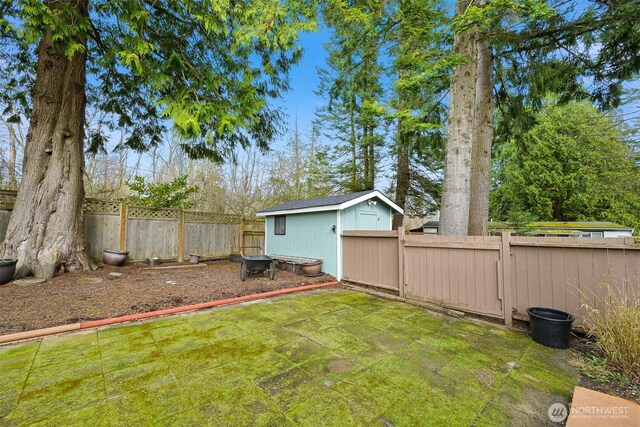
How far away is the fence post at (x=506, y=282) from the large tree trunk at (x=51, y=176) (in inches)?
335

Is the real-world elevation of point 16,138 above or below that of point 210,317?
above

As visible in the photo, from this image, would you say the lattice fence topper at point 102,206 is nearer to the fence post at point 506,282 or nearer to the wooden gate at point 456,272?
the wooden gate at point 456,272

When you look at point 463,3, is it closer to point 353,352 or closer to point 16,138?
→ point 353,352

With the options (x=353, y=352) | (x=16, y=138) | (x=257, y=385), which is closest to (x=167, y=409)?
(x=257, y=385)

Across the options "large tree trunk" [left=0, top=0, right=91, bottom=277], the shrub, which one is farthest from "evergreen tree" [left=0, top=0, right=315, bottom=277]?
the shrub

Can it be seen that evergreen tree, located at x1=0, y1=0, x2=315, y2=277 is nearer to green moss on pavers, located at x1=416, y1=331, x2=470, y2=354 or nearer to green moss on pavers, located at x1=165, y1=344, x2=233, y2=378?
green moss on pavers, located at x1=165, y1=344, x2=233, y2=378

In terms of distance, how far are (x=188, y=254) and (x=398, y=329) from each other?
7.96 metres

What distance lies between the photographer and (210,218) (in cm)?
981

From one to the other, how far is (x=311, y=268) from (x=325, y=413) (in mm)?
5035

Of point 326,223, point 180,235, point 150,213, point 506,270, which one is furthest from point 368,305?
point 150,213

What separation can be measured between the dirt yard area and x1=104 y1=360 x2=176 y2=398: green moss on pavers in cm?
181

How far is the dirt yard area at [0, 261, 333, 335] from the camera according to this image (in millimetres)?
3662

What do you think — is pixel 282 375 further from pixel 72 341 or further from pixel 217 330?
pixel 72 341

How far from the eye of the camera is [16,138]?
10922 millimetres
